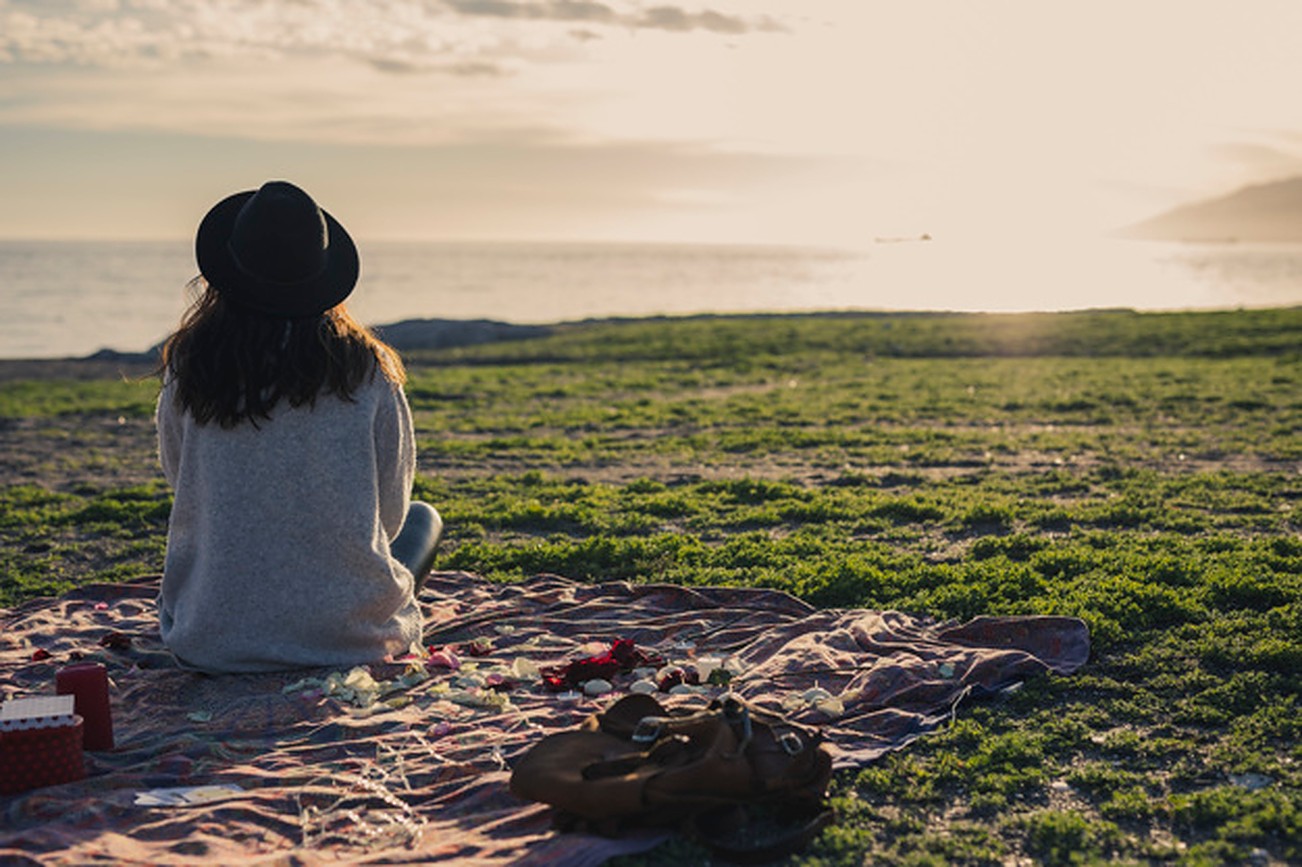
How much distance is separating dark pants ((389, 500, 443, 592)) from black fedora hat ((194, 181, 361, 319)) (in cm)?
156

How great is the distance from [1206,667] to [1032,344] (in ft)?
71.1

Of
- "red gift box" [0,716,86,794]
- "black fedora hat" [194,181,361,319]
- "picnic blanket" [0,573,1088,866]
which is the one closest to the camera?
"picnic blanket" [0,573,1088,866]

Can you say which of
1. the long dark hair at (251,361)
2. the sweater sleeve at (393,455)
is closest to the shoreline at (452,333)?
the sweater sleeve at (393,455)

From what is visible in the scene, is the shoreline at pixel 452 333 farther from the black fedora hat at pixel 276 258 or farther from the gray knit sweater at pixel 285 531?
the black fedora hat at pixel 276 258

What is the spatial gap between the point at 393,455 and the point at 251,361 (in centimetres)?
82

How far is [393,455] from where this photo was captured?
5953 millimetres

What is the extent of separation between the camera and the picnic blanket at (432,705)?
444 centimetres

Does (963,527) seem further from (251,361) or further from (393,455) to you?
(251,361)

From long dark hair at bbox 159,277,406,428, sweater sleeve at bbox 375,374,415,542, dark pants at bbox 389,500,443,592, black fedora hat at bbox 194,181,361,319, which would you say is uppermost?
black fedora hat at bbox 194,181,361,319

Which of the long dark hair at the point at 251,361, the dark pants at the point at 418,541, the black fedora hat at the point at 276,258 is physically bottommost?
the dark pants at the point at 418,541

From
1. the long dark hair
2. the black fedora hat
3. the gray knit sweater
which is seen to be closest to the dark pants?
the gray knit sweater

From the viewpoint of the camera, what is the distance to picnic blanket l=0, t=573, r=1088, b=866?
4441 millimetres

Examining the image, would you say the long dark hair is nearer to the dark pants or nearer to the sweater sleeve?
the sweater sleeve

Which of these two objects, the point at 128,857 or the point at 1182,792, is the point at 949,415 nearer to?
the point at 1182,792
